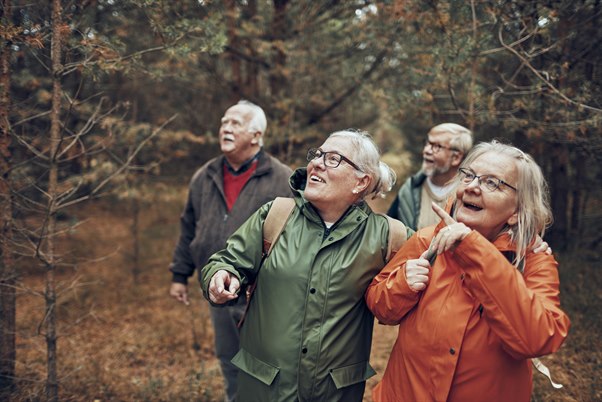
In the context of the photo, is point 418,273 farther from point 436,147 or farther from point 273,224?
point 436,147

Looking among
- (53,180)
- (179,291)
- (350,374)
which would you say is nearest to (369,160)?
(350,374)

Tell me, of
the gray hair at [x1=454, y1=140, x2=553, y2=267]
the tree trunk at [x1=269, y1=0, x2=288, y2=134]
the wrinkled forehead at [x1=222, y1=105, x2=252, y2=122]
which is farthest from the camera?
the tree trunk at [x1=269, y1=0, x2=288, y2=134]

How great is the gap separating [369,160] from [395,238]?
0.49m

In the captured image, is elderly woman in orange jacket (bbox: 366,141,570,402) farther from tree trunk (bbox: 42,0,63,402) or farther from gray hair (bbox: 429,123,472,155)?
tree trunk (bbox: 42,0,63,402)

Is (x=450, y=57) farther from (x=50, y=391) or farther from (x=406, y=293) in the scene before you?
(x=50, y=391)

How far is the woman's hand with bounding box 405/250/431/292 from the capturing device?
209 centimetres

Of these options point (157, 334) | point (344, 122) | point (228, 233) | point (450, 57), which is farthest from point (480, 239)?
point (344, 122)

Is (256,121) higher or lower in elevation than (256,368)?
higher

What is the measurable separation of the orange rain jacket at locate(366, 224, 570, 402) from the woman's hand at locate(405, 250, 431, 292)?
0.04 meters

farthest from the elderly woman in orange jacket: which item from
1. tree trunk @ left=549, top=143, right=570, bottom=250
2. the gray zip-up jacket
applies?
tree trunk @ left=549, top=143, right=570, bottom=250

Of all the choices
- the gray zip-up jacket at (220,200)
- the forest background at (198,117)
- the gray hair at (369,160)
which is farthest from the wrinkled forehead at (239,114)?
the gray hair at (369,160)

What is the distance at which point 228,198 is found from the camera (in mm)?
3896

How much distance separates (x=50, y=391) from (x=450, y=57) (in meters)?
4.71

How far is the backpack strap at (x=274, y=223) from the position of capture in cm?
262
